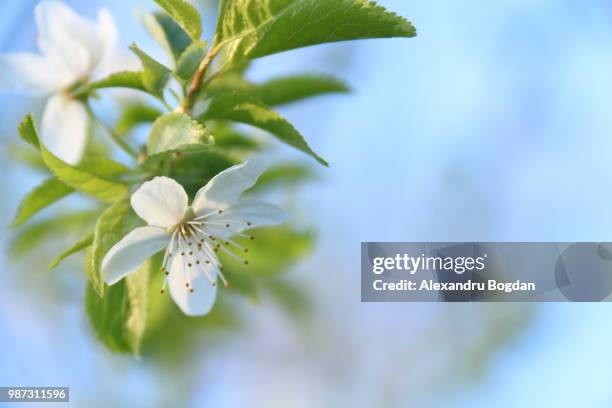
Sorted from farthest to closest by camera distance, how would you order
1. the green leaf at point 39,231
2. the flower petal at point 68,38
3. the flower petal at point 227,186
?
the green leaf at point 39,231
the flower petal at point 68,38
the flower petal at point 227,186

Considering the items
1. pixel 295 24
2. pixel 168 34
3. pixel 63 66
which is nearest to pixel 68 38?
pixel 63 66

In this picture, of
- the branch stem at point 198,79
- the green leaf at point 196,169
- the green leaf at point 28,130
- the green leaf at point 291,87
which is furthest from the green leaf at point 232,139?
the green leaf at point 28,130

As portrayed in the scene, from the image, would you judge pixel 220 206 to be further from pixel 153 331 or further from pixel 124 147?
pixel 153 331

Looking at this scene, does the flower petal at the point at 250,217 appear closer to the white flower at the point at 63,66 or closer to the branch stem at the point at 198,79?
the branch stem at the point at 198,79

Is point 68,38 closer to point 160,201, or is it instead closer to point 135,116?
point 135,116

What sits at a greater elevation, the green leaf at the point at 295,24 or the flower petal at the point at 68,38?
the flower petal at the point at 68,38

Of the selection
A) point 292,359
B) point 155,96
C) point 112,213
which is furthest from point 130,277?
point 292,359
